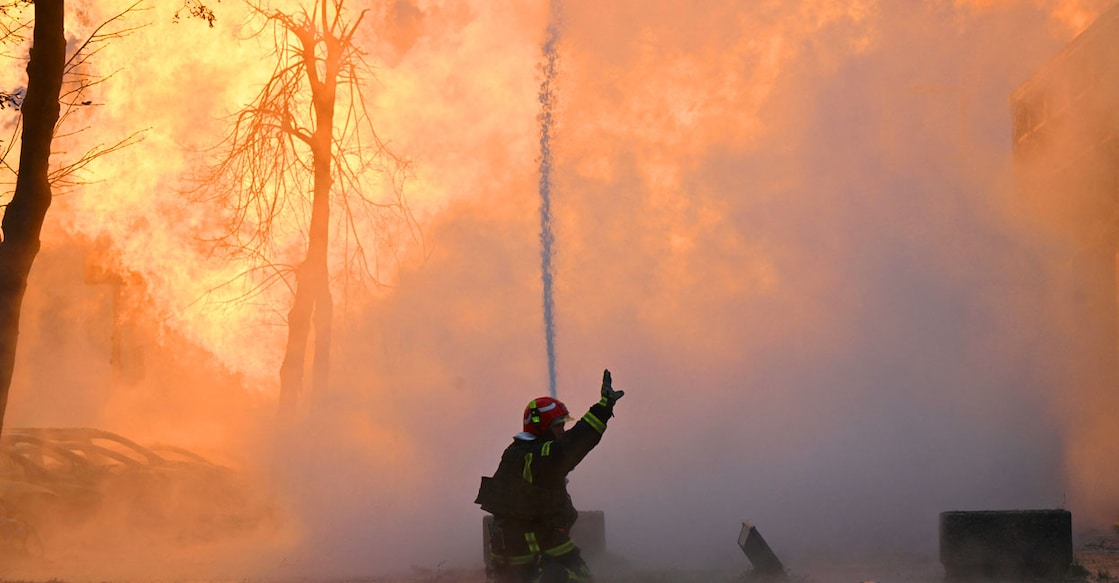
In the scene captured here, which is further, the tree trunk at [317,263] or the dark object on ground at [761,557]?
the tree trunk at [317,263]

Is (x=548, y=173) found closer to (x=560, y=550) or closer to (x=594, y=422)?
(x=560, y=550)

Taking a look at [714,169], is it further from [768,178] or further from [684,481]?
[684,481]

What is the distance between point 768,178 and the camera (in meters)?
18.2

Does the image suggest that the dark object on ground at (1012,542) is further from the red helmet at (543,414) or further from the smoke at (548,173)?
the smoke at (548,173)

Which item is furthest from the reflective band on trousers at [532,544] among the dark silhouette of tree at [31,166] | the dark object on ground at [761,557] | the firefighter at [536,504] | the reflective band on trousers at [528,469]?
the dark silhouette of tree at [31,166]

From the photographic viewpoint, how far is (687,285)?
1719cm

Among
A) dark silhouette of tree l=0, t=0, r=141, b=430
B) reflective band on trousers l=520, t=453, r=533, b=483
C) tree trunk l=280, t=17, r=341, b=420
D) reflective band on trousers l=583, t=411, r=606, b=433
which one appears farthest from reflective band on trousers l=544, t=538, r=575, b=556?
tree trunk l=280, t=17, r=341, b=420

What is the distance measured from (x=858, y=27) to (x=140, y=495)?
12.7m

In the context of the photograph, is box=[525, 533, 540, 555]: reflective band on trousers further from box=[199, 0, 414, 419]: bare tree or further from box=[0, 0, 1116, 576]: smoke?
box=[199, 0, 414, 419]: bare tree

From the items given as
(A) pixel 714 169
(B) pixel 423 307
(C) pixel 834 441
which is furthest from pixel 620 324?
(B) pixel 423 307

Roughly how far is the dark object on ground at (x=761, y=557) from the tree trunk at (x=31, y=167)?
647 cm

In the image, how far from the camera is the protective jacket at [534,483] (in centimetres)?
766

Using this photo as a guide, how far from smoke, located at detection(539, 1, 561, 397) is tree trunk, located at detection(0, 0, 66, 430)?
381 inches

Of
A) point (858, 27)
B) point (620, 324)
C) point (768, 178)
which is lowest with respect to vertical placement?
point (620, 324)
